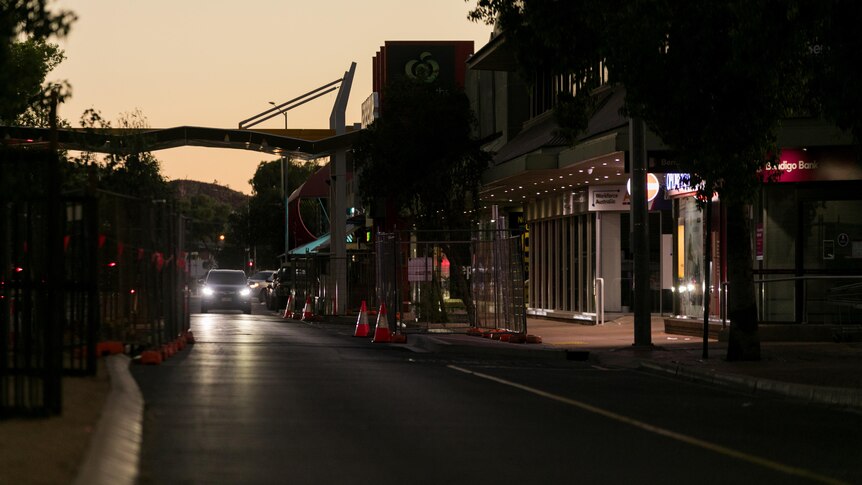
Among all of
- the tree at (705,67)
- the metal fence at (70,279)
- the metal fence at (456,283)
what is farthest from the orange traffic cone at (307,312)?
the tree at (705,67)

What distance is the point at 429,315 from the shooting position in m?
30.8

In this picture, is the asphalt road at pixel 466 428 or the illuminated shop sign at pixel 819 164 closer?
the asphalt road at pixel 466 428

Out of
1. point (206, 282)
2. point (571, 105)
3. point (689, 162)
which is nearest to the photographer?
point (689, 162)

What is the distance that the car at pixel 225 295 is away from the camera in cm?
5259

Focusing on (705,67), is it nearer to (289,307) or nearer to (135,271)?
(135,271)

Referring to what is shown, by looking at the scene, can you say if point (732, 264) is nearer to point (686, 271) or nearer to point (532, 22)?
point (532, 22)

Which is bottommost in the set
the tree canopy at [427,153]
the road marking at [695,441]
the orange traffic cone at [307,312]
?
the road marking at [695,441]

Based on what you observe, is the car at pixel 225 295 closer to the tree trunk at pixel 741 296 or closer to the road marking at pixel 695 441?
the tree trunk at pixel 741 296

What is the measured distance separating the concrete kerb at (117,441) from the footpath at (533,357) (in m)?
0.01

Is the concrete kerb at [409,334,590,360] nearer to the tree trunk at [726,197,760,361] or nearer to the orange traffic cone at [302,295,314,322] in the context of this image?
the tree trunk at [726,197,760,361]

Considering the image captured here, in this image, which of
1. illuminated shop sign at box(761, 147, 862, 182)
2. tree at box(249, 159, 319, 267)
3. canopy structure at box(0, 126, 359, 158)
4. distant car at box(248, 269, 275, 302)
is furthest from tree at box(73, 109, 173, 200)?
tree at box(249, 159, 319, 267)

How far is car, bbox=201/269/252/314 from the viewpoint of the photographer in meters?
52.6

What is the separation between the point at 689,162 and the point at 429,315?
11.1 meters

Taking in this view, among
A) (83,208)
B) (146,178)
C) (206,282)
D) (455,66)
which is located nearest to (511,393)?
(83,208)
